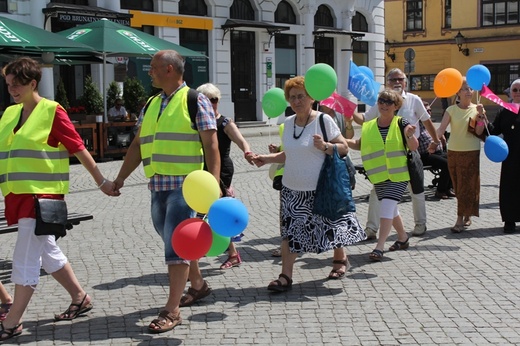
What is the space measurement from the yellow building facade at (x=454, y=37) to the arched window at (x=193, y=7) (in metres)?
19.2

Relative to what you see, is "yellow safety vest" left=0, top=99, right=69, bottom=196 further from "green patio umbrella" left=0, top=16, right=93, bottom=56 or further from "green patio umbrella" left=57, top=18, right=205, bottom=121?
"green patio umbrella" left=57, top=18, right=205, bottom=121

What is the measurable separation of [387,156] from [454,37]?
4001 centimetres

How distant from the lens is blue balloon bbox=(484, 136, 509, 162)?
Result: 333 inches

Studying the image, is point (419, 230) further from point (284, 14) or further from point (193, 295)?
point (284, 14)

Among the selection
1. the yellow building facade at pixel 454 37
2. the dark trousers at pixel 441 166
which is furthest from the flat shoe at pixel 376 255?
the yellow building facade at pixel 454 37

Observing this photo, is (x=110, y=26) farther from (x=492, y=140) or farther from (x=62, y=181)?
(x=62, y=181)

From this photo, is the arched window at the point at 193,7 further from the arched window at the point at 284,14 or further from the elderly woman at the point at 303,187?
the elderly woman at the point at 303,187

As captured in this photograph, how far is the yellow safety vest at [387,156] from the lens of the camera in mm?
7688

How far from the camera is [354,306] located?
5.92 meters

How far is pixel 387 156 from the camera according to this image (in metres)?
7.70

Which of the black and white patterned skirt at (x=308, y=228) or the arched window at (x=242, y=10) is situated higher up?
the arched window at (x=242, y=10)

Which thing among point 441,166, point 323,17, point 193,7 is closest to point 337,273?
point 441,166

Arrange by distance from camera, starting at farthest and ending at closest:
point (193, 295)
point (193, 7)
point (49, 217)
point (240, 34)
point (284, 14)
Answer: point (284, 14) → point (240, 34) → point (193, 7) → point (193, 295) → point (49, 217)

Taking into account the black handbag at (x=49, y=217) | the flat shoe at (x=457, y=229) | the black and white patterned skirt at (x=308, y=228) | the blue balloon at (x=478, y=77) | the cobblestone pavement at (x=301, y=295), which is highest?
the blue balloon at (x=478, y=77)
